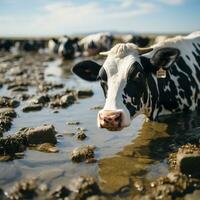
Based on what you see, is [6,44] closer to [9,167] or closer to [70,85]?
[70,85]

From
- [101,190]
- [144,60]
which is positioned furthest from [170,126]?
[101,190]

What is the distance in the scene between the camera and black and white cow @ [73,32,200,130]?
705 centimetres

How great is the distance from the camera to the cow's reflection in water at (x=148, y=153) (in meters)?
5.69

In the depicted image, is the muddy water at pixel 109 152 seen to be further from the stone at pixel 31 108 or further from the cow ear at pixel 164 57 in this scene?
the cow ear at pixel 164 57

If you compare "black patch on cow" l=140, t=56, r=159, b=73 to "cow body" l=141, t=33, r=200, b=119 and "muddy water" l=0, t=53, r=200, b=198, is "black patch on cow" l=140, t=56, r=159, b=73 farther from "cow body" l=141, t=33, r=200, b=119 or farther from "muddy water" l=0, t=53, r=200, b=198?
"muddy water" l=0, t=53, r=200, b=198

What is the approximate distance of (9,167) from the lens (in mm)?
6328

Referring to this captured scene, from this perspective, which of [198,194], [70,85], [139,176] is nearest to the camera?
[198,194]

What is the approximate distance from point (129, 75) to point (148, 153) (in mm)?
1455

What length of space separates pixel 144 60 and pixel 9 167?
3.28 meters

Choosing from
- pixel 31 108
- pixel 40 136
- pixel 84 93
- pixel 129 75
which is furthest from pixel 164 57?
pixel 84 93

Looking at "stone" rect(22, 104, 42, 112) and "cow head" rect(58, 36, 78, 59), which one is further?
"cow head" rect(58, 36, 78, 59)

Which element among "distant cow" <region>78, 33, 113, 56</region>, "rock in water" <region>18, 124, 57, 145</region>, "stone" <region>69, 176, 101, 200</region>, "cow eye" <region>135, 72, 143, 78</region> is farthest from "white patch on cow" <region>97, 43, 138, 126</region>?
"distant cow" <region>78, 33, 113, 56</region>

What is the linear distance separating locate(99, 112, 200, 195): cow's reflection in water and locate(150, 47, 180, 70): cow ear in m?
1.35

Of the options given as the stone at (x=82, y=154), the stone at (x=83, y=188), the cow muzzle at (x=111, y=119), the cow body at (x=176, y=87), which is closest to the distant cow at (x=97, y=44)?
the cow body at (x=176, y=87)
